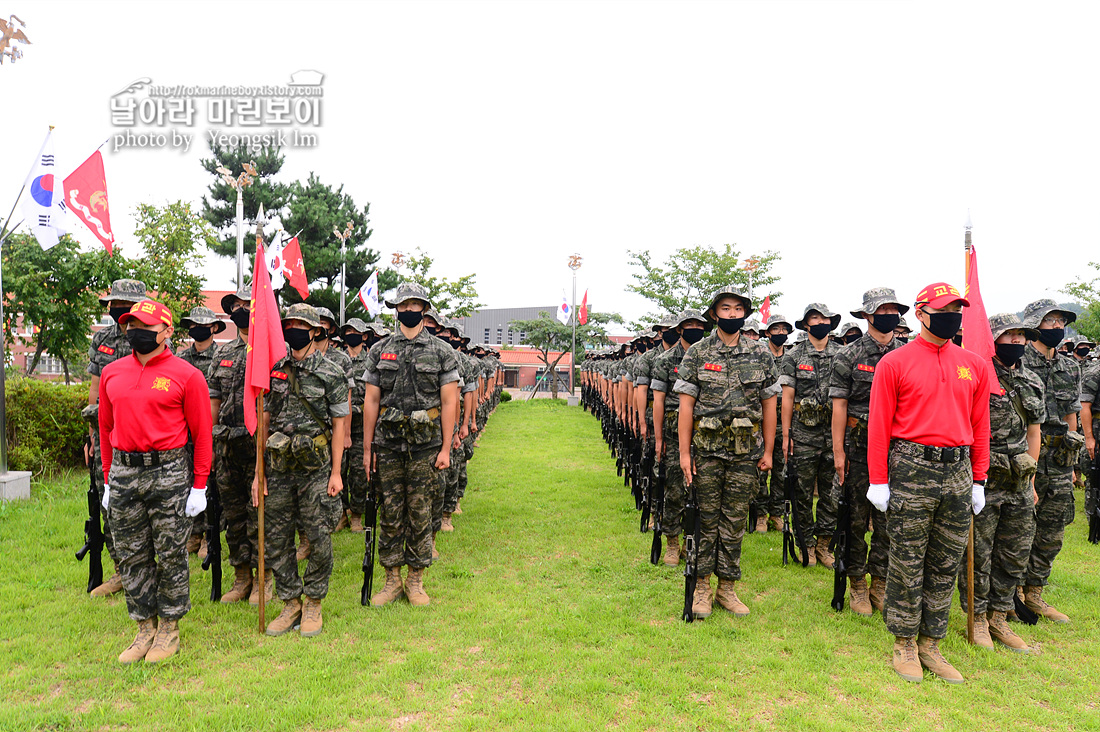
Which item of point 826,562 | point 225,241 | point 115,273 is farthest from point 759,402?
point 225,241

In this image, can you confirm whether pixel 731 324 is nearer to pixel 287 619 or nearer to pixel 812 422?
pixel 812 422

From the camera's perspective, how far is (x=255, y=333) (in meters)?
4.23

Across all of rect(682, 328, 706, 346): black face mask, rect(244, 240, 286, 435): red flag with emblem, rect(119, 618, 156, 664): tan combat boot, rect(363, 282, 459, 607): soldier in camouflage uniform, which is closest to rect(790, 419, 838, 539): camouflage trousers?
rect(682, 328, 706, 346): black face mask

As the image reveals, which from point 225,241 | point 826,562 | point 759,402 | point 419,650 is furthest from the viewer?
point 225,241

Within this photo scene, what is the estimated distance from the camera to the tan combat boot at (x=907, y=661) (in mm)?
3752

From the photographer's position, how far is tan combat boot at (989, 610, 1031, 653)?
4168 mm

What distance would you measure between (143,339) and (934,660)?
17.9 feet

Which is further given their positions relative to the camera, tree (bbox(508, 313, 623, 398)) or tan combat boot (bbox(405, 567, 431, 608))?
tree (bbox(508, 313, 623, 398))

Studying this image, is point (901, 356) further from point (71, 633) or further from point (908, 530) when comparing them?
point (71, 633)

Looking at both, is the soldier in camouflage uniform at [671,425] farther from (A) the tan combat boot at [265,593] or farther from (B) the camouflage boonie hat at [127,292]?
(B) the camouflage boonie hat at [127,292]

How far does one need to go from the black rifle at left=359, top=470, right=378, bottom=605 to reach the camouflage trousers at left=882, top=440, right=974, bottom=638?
150 inches

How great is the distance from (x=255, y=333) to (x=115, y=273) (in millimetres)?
12998

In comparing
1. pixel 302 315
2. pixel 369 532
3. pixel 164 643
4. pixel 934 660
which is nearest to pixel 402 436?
pixel 369 532

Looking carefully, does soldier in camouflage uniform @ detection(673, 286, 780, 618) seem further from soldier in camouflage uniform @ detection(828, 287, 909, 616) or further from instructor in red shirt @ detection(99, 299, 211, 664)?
instructor in red shirt @ detection(99, 299, 211, 664)
